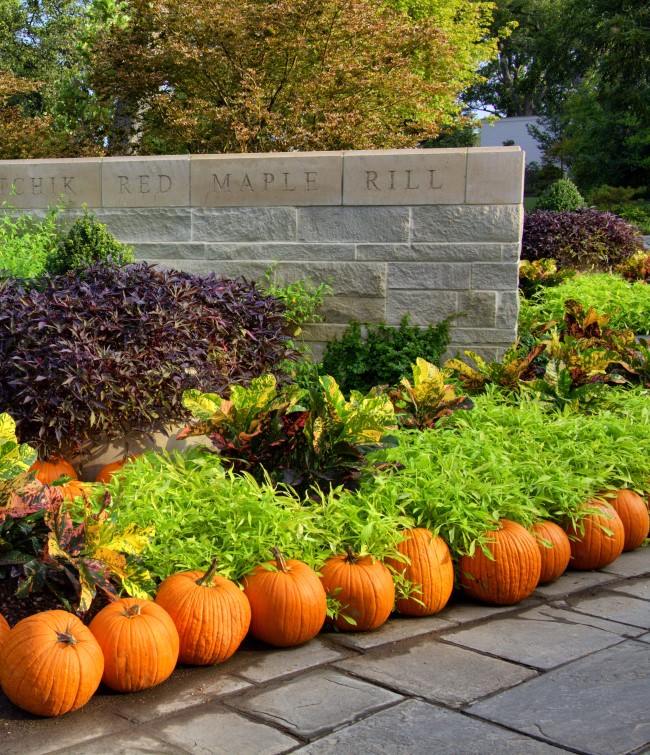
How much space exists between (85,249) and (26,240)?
3.63 feet

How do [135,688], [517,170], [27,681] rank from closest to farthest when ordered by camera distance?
1. [27,681]
2. [135,688]
3. [517,170]

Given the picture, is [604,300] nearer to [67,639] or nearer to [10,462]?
[10,462]

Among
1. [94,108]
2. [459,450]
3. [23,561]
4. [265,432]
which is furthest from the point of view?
[94,108]

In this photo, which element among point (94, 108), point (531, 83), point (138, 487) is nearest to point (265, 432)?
point (138, 487)

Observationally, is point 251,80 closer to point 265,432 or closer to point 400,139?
point 400,139

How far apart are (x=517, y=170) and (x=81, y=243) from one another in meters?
3.85

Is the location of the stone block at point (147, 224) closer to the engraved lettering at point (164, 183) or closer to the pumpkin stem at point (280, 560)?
the engraved lettering at point (164, 183)

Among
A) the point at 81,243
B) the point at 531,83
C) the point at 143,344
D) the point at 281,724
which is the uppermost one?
the point at 531,83

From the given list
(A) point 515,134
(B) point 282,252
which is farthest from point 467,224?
(A) point 515,134

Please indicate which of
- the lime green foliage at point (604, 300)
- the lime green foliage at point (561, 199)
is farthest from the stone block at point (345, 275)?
the lime green foliage at point (561, 199)

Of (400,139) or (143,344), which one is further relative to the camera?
(400,139)

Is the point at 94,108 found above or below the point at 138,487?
above

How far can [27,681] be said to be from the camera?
2.99 metres

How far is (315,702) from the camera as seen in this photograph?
126 inches
